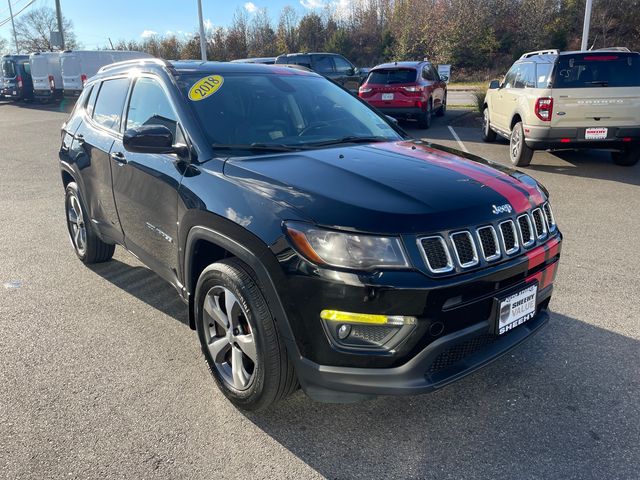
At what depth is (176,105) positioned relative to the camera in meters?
3.22

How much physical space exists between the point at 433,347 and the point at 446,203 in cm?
64

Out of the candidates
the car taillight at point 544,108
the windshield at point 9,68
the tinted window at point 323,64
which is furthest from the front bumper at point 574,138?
the windshield at point 9,68

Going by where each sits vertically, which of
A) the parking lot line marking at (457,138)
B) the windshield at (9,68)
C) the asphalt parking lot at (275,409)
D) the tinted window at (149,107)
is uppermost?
the windshield at (9,68)

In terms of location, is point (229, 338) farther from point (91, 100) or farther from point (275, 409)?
point (91, 100)

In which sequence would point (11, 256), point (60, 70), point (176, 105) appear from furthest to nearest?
point (60, 70) → point (11, 256) → point (176, 105)

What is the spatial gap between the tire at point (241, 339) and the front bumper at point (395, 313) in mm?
156

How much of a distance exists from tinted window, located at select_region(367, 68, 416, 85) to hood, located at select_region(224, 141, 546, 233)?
1059cm

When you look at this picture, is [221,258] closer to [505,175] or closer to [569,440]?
[505,175]

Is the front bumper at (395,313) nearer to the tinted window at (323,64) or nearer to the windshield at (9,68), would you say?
the tinted window at (323,64)

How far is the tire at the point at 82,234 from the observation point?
4.75 m

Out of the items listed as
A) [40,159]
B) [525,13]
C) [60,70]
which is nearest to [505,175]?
[40,159]

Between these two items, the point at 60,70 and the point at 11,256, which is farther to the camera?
the point at 60,70

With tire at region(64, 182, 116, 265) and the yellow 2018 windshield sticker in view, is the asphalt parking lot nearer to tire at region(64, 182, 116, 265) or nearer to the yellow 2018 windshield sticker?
tire at region(64, 182, 116, 265)

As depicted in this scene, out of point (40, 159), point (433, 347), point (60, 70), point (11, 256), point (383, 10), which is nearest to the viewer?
point (433, 347)
